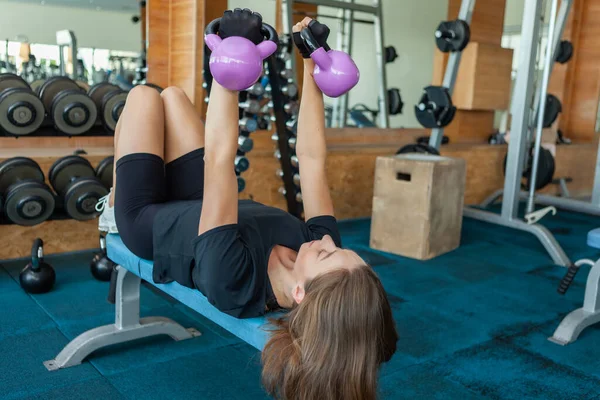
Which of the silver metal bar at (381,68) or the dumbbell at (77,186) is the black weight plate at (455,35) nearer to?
the silver metal bar at (381,68)

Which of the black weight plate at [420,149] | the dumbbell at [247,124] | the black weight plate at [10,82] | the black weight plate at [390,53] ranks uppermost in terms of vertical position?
the black weight plate at [390,53]

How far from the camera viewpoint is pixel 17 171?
8.64 feet

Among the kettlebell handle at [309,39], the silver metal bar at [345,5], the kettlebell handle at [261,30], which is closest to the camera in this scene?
the kettlebell handle at [261,30]

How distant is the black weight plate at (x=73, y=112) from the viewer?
286cm

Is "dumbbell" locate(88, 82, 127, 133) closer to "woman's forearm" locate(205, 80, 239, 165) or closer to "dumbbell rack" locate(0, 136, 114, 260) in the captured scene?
"dumbbell rack" locate(0, 136, 114, 260)

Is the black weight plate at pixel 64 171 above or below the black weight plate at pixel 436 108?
below

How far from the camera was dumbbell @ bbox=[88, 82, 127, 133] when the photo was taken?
9.87ft

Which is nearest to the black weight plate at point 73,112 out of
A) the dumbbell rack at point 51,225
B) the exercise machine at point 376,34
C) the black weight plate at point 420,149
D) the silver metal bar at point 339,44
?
the dumbbell rack at point 51,225

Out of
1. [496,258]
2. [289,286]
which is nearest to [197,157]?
[289,286]

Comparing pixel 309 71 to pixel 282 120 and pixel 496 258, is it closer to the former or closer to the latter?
pixel 282 120

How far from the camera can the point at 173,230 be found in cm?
158

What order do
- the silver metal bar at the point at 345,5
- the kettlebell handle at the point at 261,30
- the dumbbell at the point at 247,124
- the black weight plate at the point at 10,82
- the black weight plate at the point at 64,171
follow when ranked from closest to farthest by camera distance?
1. the kettlebell handle at the point at 261,30
2. the black weight plate at the point at 64,171
3. the black weight plate at the point at 10,82
4. the dumbbell at the point at 247,124
5. the silver metal bar at the point at 345,5

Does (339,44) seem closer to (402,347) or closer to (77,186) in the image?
(77,186)

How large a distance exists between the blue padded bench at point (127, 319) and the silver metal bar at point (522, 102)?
2.42 metres
